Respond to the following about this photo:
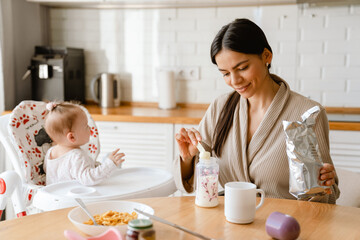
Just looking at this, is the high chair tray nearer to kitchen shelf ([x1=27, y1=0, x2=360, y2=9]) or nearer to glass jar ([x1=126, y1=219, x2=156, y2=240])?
glass jar ([x1=126, y1=219, x2=156, y2=240])

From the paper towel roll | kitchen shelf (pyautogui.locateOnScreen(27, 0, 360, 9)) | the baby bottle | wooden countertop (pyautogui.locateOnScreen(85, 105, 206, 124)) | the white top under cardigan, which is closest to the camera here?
the baby bottle

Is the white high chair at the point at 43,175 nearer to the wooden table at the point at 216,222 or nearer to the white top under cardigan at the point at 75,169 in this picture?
the white top under cardigan at the point at 75,169

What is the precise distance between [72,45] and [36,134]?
175 centimetres

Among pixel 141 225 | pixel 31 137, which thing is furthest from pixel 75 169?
pixel 141 225

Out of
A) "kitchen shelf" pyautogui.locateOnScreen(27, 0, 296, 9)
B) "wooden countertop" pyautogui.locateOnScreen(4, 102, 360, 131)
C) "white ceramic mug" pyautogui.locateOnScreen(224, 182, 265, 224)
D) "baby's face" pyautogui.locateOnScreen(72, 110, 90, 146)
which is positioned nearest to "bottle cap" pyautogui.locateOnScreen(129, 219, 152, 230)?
"white ceramic mug" pyautogui.locateOnScreen(224, 182, 265, 224)

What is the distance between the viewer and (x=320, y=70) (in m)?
3.27

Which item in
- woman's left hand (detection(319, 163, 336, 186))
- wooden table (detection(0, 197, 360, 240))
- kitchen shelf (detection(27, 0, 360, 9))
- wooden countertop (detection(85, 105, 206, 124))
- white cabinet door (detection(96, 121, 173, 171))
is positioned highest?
kitchen shelf (detection(27, 0, 360, 9))

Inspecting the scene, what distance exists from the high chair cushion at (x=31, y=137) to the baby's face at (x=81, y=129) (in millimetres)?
192

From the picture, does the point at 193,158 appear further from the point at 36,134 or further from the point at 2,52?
the point at 2,52

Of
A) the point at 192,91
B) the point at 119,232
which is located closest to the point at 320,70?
the point at 192,91

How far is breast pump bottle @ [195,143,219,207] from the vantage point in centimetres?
137

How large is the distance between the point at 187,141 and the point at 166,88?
1.85 m

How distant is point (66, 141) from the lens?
2076 mm

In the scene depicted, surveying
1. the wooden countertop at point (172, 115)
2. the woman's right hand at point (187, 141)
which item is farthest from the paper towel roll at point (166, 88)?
the woman's right hand at point (187, 141)
